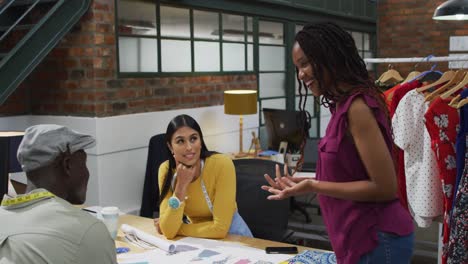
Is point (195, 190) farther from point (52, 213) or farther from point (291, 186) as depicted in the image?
point (52, 213)

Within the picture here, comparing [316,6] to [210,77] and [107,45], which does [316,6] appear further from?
[107,45]

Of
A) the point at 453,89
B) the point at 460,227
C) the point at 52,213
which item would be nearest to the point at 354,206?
the point at 52,213

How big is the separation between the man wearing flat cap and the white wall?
2286 millimetres

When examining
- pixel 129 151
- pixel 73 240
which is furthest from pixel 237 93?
pixel 73 240

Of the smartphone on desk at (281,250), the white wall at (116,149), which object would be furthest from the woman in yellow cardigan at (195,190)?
the white wall at (116,149)

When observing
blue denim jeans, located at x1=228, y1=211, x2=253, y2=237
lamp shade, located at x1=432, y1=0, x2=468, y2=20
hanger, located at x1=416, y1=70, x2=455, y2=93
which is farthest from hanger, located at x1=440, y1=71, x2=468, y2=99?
lamp shade, located at x1=432, y1=0, x2=468, y2=20

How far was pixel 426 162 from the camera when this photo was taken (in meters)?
2.67

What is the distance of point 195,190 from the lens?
257cm

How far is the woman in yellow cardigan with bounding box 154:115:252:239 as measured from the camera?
7.84ft

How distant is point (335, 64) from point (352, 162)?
30 cm

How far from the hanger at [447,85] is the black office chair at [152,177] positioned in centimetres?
206

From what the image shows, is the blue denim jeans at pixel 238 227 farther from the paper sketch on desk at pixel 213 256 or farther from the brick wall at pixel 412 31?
the brick wall at pixel 412 31

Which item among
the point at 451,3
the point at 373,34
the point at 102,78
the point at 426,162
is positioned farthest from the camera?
the point at 373,34

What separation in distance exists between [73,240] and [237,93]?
3.57 m
